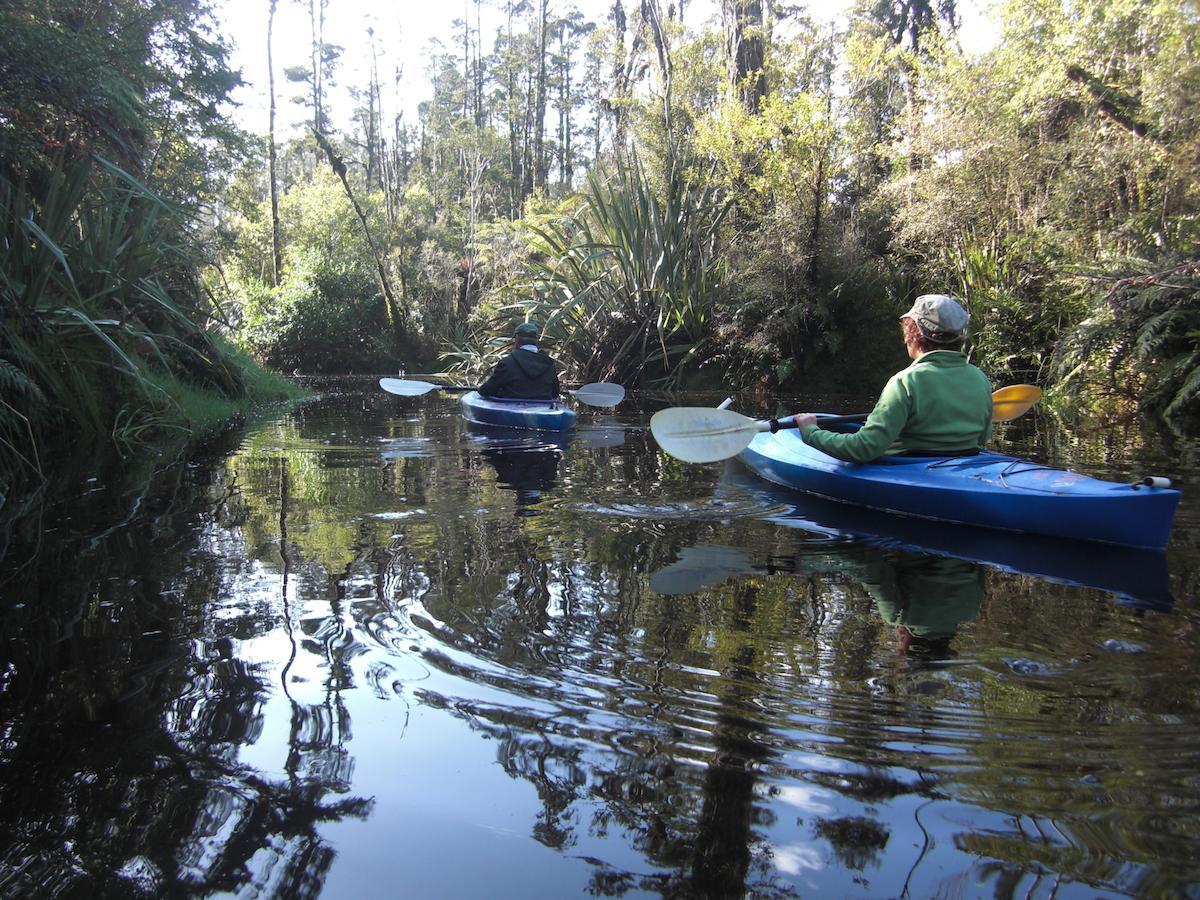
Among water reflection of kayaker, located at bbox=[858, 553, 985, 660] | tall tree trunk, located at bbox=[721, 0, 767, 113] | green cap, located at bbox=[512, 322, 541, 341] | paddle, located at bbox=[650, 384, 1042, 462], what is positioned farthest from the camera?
tall tree trunk, located at bbox=[721, 0, 767, 113]

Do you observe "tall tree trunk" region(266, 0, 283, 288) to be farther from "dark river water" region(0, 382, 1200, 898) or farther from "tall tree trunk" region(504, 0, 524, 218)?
"dark river water" region(0, 382, 1200, 898)

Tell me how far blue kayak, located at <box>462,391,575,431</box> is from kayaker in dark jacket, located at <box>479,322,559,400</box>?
0.30 feet

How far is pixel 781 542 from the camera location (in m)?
4.11

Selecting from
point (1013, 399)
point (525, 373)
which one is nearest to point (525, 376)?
point (525, 373)

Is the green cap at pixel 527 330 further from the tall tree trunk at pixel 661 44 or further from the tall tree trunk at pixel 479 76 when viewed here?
the tall tree trunk at pixel 479 76

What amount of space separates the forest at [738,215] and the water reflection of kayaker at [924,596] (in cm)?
426

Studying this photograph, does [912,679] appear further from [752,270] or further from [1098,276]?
[752,270]

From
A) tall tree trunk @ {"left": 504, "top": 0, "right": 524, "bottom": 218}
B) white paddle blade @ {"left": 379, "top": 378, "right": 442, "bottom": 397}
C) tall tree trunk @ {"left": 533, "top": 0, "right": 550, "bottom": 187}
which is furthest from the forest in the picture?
tall tree trunk @ {"left": 533, "top": 0, "right": 550, "bottom": 187}

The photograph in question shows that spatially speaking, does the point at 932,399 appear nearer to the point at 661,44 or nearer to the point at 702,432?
the point at 702,432

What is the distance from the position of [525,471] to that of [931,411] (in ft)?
9.71

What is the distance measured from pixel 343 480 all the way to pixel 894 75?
1630cm

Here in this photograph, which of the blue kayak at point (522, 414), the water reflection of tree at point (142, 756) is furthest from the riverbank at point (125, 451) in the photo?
the blue kayak at point (522, 414)

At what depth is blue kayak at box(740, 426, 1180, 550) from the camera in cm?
372

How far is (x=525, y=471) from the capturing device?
638cm
